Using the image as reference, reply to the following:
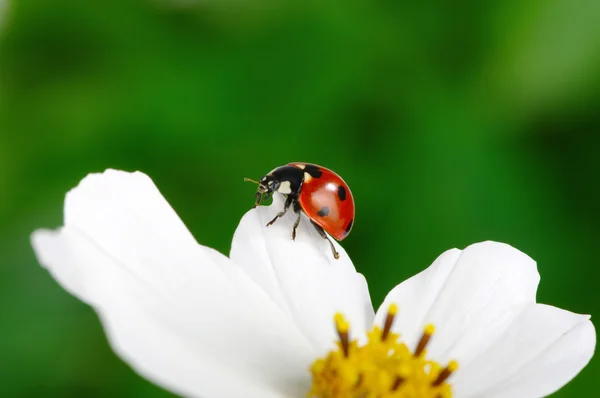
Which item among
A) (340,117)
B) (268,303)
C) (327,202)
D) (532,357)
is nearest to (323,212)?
(327,202)

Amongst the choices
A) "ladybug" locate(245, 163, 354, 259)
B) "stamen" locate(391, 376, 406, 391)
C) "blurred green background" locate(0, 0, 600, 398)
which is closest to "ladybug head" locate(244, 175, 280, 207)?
"ladybug" locate(245, 163, 354, 259)

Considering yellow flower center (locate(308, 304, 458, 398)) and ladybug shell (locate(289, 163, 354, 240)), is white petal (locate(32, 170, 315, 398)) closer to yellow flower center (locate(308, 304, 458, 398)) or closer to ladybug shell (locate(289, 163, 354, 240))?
yellow flower center (locate(308, 304, 458, 398))

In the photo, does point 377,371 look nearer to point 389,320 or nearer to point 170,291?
point 389,320

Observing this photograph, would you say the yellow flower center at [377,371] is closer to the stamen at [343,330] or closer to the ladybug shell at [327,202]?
the stamen at [343,330]

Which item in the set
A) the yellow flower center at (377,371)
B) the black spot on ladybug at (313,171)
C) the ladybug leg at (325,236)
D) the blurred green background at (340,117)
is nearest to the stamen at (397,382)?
the yellow flower center at (377,371)

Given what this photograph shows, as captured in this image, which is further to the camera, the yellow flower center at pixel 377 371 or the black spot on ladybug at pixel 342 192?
the black spot on ladybug at pixel 342 192

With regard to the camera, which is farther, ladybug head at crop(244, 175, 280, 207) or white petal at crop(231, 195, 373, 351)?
ladybug head at crop(244, 175, 280, 207)

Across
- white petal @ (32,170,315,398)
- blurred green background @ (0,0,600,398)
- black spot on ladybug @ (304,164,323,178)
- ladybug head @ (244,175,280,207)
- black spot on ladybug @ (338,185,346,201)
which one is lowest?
white petal @ (32,170,315,398)
